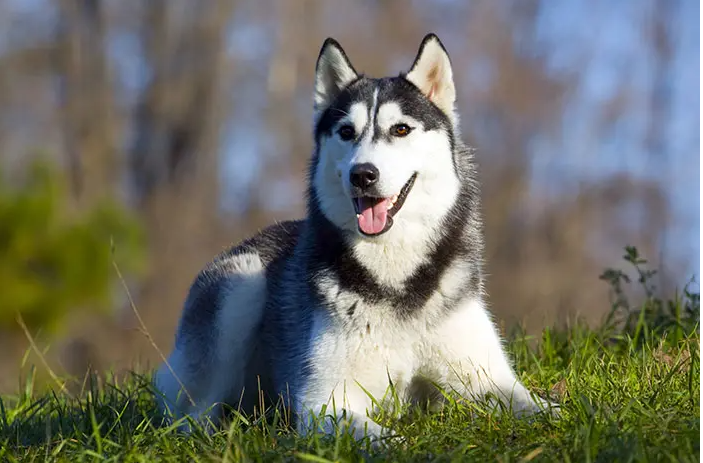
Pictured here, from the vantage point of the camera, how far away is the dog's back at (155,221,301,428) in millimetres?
4977

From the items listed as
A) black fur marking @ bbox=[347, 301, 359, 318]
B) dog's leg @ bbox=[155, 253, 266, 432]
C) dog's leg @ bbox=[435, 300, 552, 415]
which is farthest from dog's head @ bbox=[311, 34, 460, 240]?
dog's leg @ bbox=[155, 253, 266, 432]

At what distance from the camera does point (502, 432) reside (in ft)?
10.6

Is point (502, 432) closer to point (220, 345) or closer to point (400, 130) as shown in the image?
point (400, 130)

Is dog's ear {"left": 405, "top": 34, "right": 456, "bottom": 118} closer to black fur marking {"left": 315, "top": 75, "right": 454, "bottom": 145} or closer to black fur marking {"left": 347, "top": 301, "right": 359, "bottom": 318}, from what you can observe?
black fur marking {"left": 315, "top": 75, "right": 454, "bottom": 145}

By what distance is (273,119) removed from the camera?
24281mm

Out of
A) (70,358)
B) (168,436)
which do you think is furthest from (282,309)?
(70,358)

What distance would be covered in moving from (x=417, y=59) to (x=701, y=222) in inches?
72.1

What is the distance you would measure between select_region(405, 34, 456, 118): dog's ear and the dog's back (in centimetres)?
129

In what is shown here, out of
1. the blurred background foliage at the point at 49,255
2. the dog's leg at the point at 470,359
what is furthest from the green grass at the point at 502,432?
the blurred background foliage at the point at 49,255

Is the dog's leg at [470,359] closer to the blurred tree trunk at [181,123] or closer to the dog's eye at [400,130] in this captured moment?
the dog's eye at [400,130]

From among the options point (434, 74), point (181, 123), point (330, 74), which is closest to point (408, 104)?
point (434, 74)

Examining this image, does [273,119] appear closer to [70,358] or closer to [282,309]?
[70,358]

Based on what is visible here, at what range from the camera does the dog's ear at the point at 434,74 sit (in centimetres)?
448

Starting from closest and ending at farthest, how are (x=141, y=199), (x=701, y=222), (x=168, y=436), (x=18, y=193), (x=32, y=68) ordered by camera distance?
(x=701, y=222) → (x=168, y=436) → (x=18, y=193) → (x=141, y=199) → (x=32, y=68)
